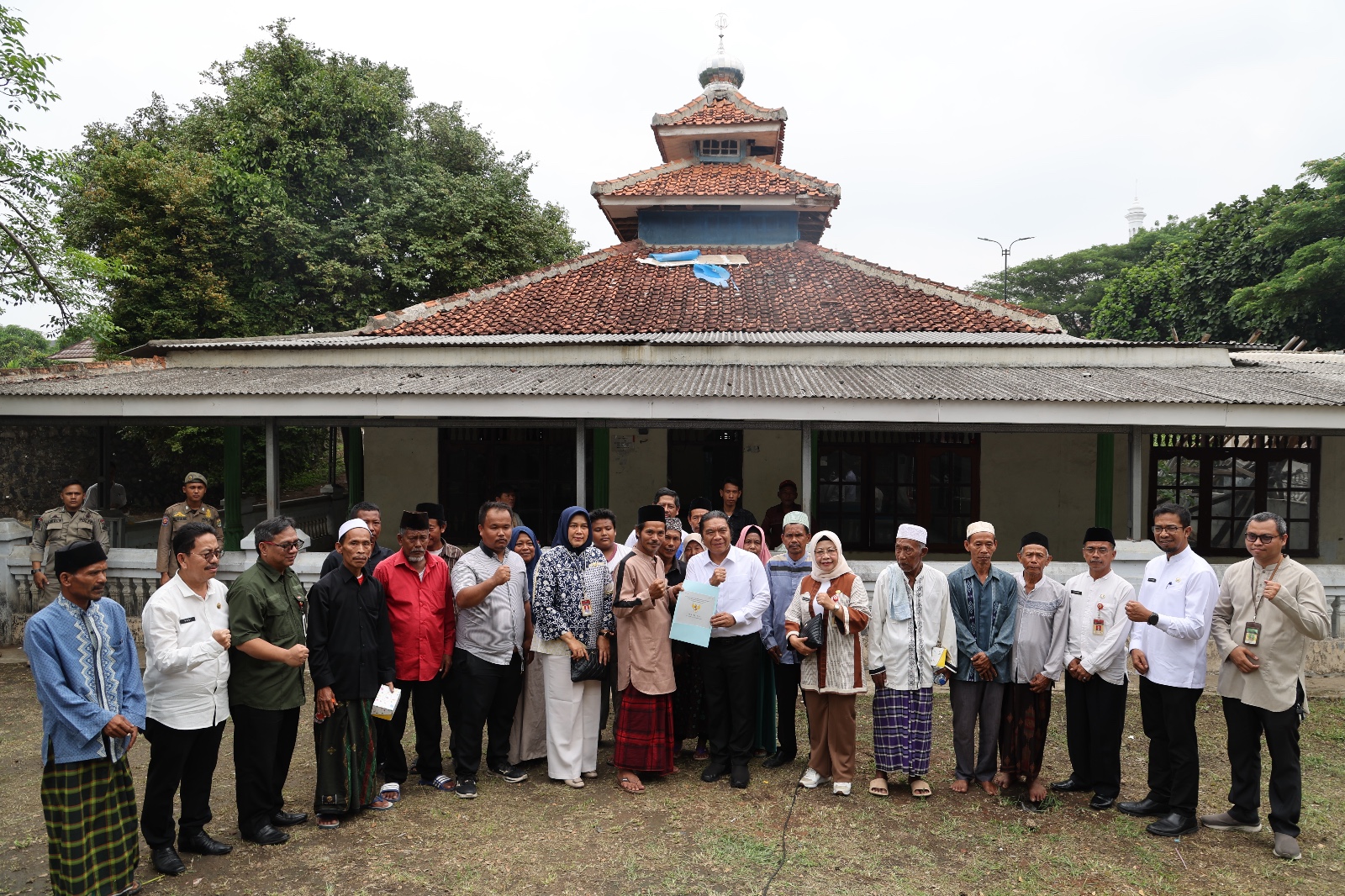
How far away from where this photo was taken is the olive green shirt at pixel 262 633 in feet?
12.3

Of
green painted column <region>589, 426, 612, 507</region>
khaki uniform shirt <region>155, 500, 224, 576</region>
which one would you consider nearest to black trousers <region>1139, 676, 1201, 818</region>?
green painted column <region>589, 426, 612, 507</region>

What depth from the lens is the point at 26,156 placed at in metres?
8.12

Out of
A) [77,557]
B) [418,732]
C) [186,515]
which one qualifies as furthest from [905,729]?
A: [186,515]

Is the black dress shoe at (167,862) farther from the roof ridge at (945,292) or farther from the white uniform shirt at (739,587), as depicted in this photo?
the roof ridge at (945,292)

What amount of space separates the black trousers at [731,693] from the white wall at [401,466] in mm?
7370

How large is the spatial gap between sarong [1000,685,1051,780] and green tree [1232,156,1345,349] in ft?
61.4

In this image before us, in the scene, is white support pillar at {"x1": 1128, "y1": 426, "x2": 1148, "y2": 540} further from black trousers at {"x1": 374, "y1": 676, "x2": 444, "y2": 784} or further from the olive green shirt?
the olive green shirt

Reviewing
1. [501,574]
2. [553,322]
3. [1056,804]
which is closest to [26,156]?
[553,322]

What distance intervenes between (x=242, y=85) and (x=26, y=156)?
39.1 feet

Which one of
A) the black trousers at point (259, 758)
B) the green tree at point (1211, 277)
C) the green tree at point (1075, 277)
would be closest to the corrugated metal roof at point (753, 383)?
the black trousers at point (259, 758)

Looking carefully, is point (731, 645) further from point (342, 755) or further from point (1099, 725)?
point (342, 755)

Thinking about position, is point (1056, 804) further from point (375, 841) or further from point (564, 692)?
point (375, 841)

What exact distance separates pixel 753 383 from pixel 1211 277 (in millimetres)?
19472

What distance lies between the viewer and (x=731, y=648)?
4.80 m
